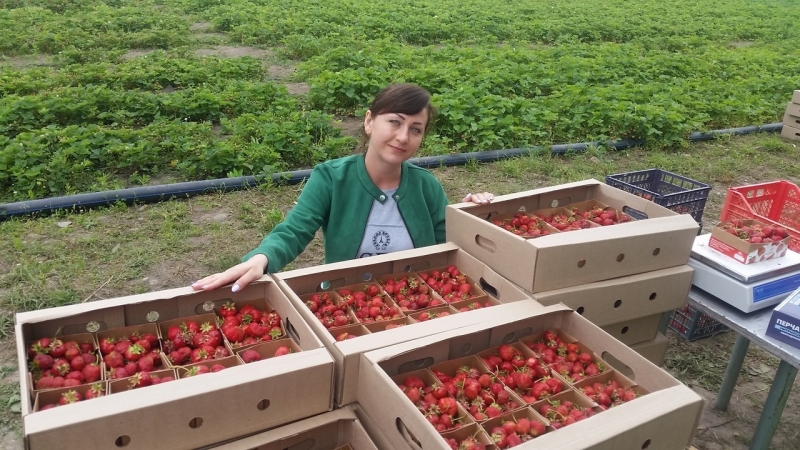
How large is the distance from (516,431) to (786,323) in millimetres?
1320

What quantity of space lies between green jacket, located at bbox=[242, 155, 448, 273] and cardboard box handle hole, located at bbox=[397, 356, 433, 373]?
37.1 inches

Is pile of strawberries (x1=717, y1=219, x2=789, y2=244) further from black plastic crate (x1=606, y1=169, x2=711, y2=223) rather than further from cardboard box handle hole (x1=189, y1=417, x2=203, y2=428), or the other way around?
cardboard box handle hole (x1=189, y1=417, x2=203, y2=428)

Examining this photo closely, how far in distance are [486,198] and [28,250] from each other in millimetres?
3508

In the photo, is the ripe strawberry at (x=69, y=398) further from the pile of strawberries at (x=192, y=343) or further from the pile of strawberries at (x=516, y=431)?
the pile of strawberries at (x=516, y=431)

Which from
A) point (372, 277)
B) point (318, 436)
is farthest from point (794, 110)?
point (318, 436)

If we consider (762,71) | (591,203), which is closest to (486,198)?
(591,203)

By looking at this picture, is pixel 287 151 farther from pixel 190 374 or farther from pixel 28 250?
pixel 190 374

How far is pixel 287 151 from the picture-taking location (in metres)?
6.35

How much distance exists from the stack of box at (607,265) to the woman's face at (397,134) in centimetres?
36

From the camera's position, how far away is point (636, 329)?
9.29 ft

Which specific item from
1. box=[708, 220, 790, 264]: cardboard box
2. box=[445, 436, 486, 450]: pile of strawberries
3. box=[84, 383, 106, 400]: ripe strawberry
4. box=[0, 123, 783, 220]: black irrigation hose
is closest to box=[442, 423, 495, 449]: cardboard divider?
box=[445, 436, 486, 450]: pile of strawberries

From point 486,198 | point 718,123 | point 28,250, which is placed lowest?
point 28,250

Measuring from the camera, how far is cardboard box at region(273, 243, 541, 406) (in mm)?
1983

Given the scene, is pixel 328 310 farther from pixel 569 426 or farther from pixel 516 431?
pixel 569 426
